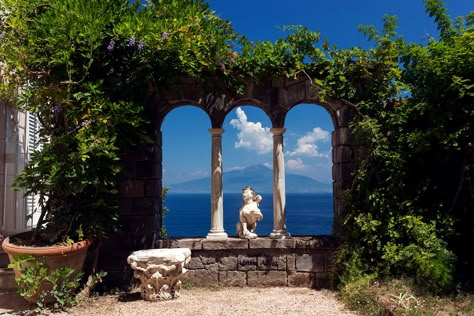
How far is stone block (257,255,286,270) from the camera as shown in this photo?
5.23m

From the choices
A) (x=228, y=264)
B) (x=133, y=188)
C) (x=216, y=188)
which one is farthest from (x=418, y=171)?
(x=133, y=188)

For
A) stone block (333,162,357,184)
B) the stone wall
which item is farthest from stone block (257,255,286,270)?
stone block (333,162,357,184)

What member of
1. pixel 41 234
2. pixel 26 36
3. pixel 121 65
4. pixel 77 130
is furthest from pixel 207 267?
pixel 26 36

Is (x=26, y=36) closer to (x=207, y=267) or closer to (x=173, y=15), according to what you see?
(x=173, y=15)

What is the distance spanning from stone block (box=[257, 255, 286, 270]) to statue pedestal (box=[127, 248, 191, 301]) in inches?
48.0

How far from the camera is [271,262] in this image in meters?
5.23

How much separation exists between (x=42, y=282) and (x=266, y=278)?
2.82 m

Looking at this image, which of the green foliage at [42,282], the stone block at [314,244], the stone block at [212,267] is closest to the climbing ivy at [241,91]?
the stone block at [314,244]

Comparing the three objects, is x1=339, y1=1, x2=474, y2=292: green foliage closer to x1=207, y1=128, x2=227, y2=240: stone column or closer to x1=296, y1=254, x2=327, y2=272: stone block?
x1=296, y1=254, x2=327, y2=272: stone block

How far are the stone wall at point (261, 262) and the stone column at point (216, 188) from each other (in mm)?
186

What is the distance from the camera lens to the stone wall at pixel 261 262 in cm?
521

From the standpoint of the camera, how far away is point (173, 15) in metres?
4.93

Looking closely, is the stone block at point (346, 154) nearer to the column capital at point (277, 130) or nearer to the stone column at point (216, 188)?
the column capital at point (277, 130)

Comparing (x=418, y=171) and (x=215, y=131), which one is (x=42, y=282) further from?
(x=418, y=171)
